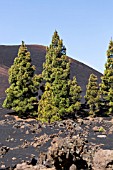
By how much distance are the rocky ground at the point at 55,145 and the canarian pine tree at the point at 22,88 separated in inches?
60.6

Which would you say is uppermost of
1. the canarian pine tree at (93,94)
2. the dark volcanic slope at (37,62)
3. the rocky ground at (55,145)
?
the dark volcanic slope at (37,62)

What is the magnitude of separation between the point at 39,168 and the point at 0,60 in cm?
7703

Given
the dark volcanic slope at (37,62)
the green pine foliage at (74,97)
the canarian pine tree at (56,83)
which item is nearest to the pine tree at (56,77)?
the canarian pine tree at (56,83)

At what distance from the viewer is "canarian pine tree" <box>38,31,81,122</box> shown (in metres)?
37.1

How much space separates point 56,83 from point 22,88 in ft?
14.0

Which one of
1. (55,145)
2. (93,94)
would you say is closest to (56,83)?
(93,94)

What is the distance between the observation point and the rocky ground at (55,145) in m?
13.2

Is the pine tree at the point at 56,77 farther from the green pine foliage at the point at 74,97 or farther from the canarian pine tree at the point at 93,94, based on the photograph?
the canarian pine tree at the point at 93,94

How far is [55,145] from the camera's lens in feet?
43.3

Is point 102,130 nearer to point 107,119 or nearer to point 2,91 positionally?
point 107,119

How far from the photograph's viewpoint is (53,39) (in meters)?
46.8

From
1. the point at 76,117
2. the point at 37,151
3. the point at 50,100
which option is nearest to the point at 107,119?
the point at 76,117

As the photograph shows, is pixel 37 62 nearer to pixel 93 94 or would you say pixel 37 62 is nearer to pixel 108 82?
pixel 108 82

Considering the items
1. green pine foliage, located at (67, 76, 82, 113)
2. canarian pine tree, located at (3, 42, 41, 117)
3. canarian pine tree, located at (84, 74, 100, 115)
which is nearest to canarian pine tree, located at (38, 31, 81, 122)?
green pine foliage, located at (67, 76, 82, 113)
